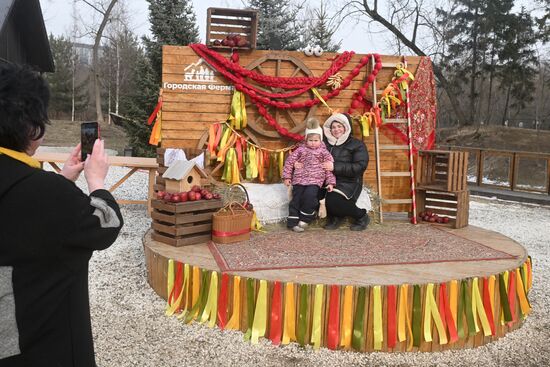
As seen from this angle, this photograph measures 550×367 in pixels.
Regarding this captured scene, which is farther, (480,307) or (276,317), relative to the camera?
(480,307)

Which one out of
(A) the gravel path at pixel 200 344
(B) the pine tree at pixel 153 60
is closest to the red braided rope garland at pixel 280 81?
(A) the gravel path at pixel 200 344

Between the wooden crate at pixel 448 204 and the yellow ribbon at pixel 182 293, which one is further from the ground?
the wooden crate at pixel 448 204

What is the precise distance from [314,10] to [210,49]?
2209 cm

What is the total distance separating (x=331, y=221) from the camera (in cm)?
626

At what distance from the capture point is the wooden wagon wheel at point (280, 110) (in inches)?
259

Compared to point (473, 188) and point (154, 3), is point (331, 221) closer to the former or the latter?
point (473, 188)

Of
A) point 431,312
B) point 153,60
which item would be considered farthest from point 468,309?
point 153,60

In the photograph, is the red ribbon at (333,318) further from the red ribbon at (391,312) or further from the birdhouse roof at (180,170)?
the birdhouse roof at (180,170)

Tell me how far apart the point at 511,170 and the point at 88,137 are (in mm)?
13528

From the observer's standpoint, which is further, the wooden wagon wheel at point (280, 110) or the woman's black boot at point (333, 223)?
the wooden wagon wheel at point (280, 110)

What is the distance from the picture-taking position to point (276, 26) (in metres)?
21.5

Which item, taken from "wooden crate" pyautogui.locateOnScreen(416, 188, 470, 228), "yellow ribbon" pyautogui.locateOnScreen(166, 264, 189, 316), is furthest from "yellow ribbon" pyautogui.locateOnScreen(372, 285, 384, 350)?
"wooden crate" pyautogui.locateOnScreen(416, 188, 470, 228)

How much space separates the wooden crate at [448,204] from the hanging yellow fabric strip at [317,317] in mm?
3193

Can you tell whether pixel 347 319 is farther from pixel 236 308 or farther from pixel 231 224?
pixel 231 224
